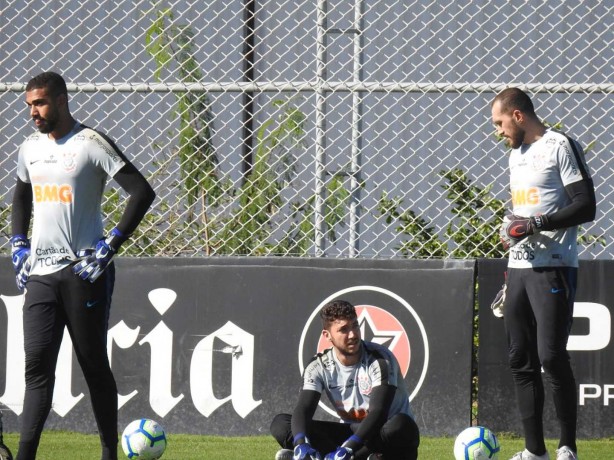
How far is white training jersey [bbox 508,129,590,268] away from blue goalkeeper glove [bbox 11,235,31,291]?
8.25 feet

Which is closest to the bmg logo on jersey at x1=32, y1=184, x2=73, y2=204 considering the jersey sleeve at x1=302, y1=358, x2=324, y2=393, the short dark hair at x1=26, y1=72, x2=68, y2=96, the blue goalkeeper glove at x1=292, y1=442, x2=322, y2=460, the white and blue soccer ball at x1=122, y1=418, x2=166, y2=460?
the short dark hair at x1=26, y1=72, x2=68, y2=96

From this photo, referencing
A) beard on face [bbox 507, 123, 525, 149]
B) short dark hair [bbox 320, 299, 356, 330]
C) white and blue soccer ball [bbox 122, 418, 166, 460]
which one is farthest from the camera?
white and blue soccer ball [bbox 122, 418, 166, 460]

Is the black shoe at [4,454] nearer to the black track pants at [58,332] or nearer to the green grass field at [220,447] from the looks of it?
the black track pants at [58,332]

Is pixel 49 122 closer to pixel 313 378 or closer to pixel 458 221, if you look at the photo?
pixel 313 378

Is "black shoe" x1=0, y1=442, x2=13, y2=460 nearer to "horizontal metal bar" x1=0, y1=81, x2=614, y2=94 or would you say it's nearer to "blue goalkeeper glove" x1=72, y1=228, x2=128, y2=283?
"blue goalkeeper glove" x1=72, y1=228, x2=128, y2=283

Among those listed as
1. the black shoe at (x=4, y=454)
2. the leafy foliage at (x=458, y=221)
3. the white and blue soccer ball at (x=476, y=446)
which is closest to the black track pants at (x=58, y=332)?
the black shoe at (x=4, y=454)

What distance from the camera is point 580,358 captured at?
7.34 metres

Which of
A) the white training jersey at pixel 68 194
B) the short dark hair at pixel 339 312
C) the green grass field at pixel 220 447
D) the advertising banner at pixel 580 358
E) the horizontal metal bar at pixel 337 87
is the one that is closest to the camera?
the white training jersey at pixel 68 194

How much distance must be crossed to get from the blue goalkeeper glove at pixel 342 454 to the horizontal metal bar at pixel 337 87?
2.85m

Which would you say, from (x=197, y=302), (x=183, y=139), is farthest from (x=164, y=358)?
(x=183, y=139)

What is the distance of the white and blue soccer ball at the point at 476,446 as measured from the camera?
5910 millimetres

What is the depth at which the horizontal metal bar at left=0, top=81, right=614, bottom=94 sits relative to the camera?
293 inches

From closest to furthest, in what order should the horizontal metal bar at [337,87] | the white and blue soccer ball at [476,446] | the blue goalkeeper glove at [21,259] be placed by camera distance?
the blue goalkeeper glove at [21,259], the white and blue soccer ball at [476,446], the horizontal metal bar at [337,87]

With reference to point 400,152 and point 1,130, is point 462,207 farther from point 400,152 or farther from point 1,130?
point 1,130
